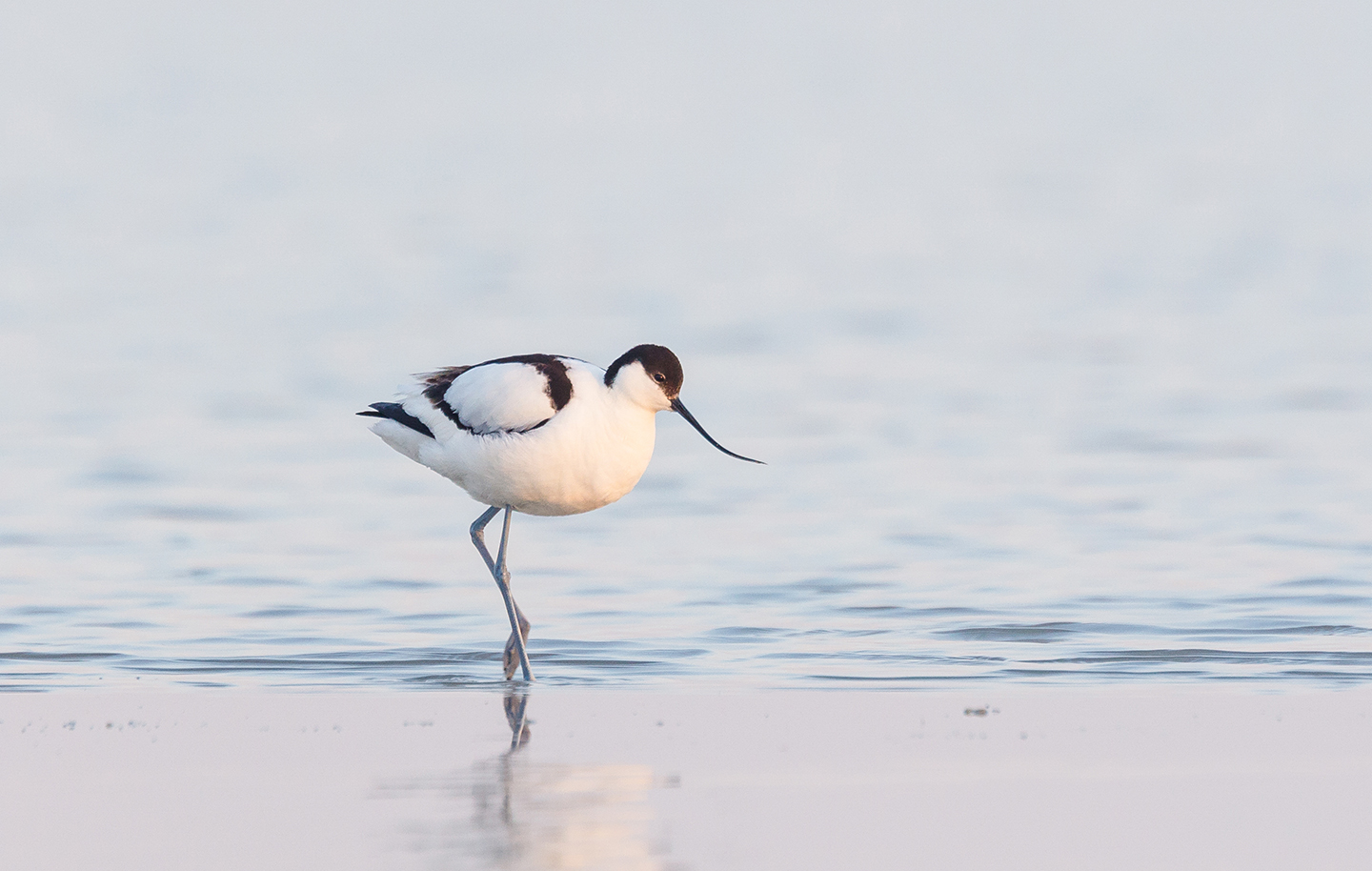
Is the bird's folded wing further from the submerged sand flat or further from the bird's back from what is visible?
the submerged sand flat

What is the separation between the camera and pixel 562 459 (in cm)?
938

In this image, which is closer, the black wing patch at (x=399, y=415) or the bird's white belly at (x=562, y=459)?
the bird's white belly at (x=562, y=459)

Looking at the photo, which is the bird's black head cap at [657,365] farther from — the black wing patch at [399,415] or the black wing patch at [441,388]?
the black wing patch at [399,415]

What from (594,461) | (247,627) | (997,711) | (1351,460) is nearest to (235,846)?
(997,711)

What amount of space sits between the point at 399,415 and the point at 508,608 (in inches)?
47.1

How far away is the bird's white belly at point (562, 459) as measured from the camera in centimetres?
937

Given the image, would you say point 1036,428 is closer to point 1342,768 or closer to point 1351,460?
point 1351,460

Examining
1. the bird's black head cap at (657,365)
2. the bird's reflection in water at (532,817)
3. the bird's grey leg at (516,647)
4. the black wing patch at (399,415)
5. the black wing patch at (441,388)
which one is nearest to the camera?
the bird's reflection in water at (532,817)

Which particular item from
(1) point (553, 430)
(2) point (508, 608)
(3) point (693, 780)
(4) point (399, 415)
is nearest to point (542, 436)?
→ (1) point (553, 430)

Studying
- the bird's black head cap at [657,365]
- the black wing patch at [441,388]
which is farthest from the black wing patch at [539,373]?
the bird's black head cap at [657,365]

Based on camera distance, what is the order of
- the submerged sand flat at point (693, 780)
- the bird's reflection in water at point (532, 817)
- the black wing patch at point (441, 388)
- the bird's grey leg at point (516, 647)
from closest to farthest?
the bird's reflection in water at point (532, 817) < the submerged sand flat at point (693, 780) < the bird's grey leg at point (516, 647) < the black wing patch at point (441, 388)

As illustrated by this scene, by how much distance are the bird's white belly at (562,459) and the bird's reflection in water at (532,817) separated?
2353 millimetres

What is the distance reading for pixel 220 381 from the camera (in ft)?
61.9

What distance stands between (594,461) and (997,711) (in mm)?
2290
